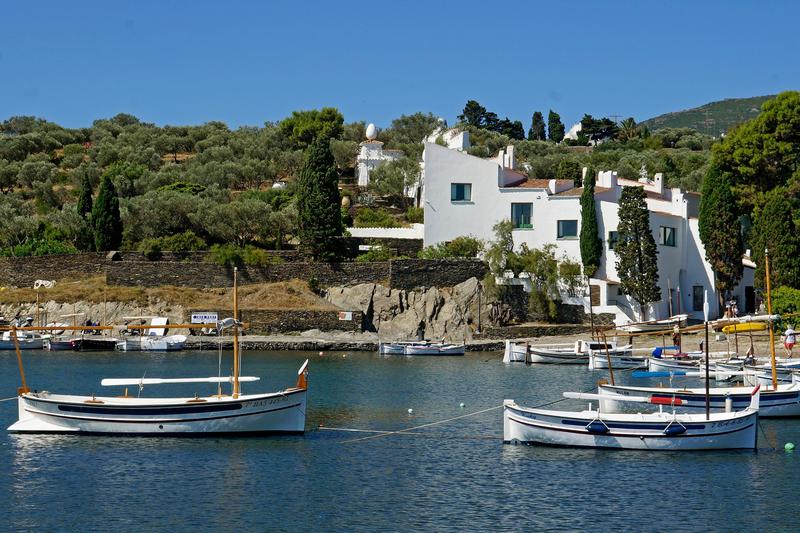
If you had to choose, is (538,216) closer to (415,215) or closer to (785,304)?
(415,215)

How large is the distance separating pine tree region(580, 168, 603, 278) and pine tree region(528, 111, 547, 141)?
84734mm

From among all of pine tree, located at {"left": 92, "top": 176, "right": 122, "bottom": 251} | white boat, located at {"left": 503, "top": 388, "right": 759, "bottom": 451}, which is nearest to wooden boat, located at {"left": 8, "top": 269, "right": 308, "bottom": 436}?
white boat, located at {"left": 503, "top": 388, "right": 759, "bottom": 451}

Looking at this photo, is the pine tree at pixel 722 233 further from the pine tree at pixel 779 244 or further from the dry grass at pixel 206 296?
the dry grass at pixel 206 296

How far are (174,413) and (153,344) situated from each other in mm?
34894

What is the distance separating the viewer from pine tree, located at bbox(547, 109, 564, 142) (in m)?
149

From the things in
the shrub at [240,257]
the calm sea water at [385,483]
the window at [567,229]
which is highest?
the window at [567,229]

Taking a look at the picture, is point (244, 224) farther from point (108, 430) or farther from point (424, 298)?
point (108, 430)

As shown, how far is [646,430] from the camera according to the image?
32.2 m

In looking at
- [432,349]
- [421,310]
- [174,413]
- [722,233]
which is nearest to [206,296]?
[421,310]

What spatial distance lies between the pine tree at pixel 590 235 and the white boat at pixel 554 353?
7823 mm

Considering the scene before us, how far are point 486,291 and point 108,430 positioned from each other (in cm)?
3732

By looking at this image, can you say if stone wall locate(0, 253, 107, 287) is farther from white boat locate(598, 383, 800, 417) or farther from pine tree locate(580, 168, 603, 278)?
white boat locate(598, 383, 800, 417)

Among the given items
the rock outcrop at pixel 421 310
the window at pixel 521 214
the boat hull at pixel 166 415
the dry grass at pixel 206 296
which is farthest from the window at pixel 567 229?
the boat hull at pixel 166 415

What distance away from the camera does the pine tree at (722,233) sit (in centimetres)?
6750
